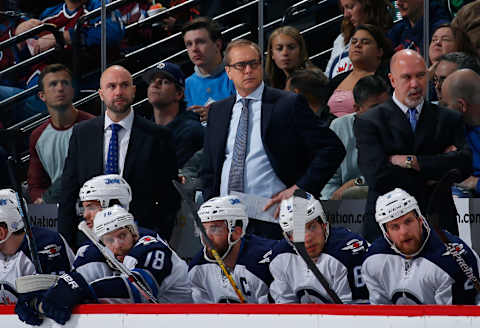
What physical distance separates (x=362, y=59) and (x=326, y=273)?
1.42 metres

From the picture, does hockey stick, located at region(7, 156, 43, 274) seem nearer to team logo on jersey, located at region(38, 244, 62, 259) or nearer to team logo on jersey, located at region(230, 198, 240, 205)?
team logo on jersey, located at region(38, 244, 62, 259)

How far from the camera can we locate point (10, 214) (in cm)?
514

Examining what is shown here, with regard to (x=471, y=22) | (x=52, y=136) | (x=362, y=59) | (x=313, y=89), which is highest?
(x=471, y=22)

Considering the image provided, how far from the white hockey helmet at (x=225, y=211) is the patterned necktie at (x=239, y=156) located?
0.18 m

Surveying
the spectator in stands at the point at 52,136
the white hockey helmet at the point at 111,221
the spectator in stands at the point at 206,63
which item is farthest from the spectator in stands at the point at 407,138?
the spectator in stands at the point at 52,136

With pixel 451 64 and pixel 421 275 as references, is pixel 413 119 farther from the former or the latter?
pixel 421 275

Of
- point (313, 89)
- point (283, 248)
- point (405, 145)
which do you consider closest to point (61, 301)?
point (283, 248)

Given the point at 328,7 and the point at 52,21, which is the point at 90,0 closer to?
the point at 52,21

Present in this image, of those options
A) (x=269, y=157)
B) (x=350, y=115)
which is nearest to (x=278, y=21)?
(x=350, y=115)

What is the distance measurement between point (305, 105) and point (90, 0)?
6.93ft

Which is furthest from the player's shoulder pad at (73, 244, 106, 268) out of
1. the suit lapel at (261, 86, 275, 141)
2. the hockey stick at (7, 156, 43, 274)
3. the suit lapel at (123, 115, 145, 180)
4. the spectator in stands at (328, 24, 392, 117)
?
the spectator in stands at (328, 24, 392, 117)

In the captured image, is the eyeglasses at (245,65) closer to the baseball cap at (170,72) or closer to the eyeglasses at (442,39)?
the baseball cap at (170,72)

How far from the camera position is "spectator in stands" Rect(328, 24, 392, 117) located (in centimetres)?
556

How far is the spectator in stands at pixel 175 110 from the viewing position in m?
5.62
